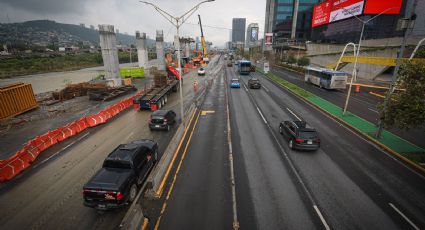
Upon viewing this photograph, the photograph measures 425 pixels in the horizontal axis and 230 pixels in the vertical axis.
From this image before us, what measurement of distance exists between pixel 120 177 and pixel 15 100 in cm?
2234

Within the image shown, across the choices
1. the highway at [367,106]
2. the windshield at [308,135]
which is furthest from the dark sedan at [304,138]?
the highway at [367,106]

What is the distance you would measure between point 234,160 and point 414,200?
9.15 m

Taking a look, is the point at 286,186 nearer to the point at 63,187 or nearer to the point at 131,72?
the point at 63,187

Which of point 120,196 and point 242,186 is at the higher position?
point 120,196

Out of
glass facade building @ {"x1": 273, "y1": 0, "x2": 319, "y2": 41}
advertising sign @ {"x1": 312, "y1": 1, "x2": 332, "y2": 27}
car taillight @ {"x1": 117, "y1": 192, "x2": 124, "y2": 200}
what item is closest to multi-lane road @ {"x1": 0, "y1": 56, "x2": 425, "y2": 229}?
car taillight @ {"x1": 117, "y1": 192, "x2": 124, "y2": 200}

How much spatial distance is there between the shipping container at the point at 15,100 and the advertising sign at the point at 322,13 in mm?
86526

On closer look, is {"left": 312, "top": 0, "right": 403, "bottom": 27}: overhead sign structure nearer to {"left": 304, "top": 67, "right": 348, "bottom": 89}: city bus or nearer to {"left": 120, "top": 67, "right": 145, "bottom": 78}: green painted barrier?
{"left": 304, "top": 67, "right": 348, "bottom": 89}: city bus

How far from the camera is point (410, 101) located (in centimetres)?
1228

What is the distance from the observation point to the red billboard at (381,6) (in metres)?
54.0

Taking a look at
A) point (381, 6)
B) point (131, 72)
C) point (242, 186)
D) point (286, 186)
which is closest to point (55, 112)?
point (242, 186)

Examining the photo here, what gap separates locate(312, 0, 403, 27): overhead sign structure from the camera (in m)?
54.4

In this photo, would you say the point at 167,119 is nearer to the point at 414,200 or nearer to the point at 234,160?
the point at 234,160

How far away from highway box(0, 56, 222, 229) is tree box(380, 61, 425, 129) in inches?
603

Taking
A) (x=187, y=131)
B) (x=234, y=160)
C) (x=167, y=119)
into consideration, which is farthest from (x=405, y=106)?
(x=167, y=119)
